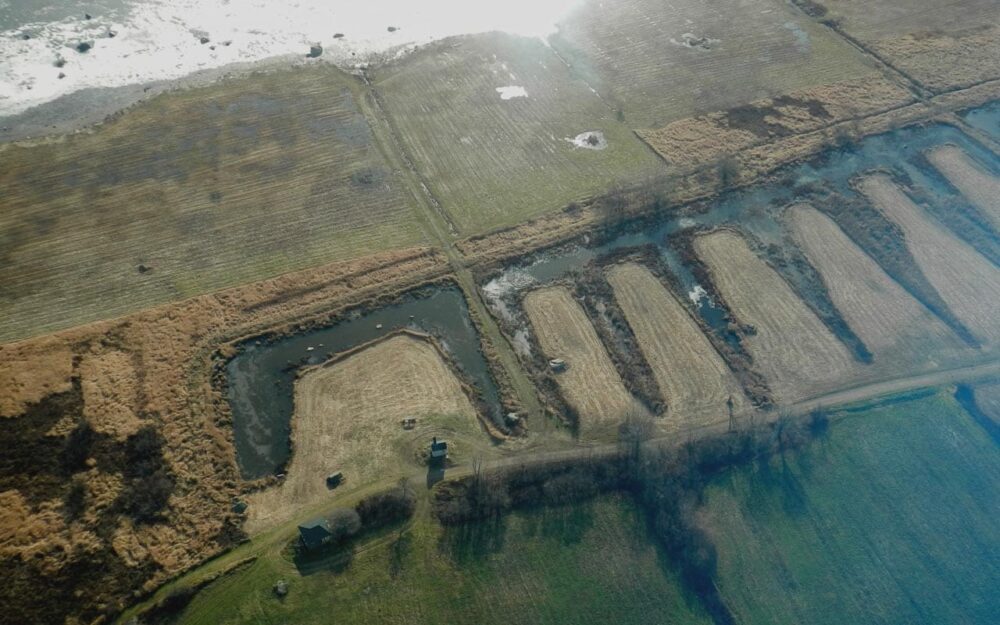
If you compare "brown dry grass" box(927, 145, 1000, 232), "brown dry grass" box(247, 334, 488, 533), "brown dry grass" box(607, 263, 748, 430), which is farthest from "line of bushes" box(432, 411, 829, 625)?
"brown dry grass" box(927, 145, 1000, 232)

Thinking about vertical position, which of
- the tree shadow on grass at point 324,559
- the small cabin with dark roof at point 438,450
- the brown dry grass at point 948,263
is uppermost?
the small cabin with dark roof at point 438,450

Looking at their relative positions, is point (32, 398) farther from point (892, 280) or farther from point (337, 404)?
point (892, 280)

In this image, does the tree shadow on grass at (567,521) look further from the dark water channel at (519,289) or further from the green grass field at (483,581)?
the dark water channel at (519,289)

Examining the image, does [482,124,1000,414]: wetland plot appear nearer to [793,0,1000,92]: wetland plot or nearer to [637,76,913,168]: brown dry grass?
[637,76,913,168]: brown dry grass

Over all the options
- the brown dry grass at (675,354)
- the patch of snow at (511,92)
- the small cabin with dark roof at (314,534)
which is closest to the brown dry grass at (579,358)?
the brown dry grass at (675,354)

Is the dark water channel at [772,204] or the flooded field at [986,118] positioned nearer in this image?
the dark water channel at [772,204]

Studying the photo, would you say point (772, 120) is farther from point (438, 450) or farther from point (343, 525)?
point (343, 525)

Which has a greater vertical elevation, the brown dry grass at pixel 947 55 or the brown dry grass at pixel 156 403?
the brown dry grass at pixel 156 403
